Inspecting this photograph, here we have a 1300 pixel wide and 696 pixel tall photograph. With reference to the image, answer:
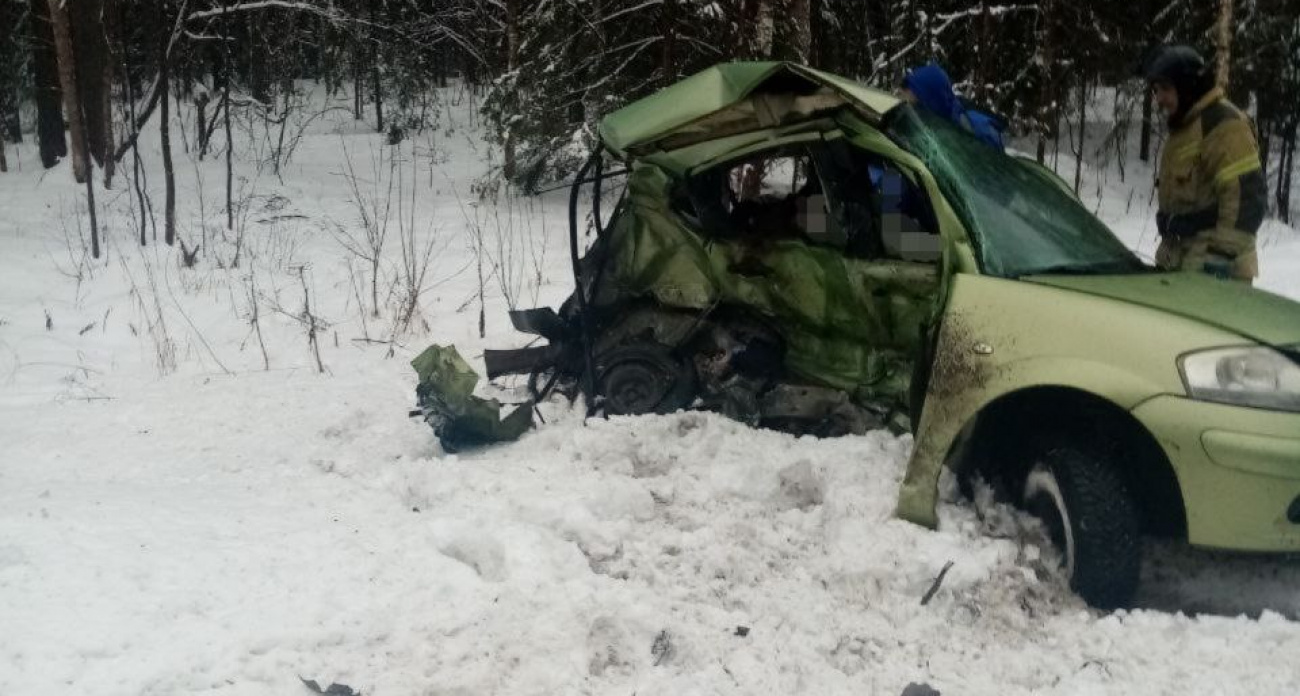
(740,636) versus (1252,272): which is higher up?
(1252,272)

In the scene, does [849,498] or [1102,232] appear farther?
[1102,232]

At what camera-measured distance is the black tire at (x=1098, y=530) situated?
3.20m

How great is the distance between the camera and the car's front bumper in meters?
2.94

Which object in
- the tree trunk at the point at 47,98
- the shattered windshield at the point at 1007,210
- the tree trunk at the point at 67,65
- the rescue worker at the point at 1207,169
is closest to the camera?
the shattered windshield at the point at 1007,210

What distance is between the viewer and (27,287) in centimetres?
1012

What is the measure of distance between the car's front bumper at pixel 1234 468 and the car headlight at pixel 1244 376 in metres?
0.05

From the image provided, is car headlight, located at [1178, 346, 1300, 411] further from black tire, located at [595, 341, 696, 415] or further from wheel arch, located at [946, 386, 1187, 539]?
black tire, located at [595, 341, 696, 415]

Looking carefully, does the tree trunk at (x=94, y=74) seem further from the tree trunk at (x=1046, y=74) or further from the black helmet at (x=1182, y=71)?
the tree trunk at (x=1046, y=74)

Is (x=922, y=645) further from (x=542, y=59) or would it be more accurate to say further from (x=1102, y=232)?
(x=542, y=59)

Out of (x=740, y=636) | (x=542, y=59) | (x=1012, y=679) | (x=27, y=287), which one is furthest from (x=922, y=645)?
(x=542, y=59)

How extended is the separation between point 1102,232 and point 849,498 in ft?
5.59

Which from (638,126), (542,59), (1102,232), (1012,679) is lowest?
(1012,679)

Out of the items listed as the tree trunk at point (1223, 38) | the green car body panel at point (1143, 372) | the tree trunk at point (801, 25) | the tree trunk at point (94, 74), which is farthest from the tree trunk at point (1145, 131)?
the green car body panel at point (1143, 372)

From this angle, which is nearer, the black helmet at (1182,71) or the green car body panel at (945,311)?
the green car body panel at (945,311)
